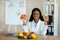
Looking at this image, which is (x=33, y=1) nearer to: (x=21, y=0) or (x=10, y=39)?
(x=21, y=0)

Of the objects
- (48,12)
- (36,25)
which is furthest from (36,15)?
(48,12)

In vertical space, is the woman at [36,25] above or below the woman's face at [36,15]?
below

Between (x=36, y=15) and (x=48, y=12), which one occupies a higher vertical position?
(x=48, y=12)

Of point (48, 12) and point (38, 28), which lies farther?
point (48, 12)

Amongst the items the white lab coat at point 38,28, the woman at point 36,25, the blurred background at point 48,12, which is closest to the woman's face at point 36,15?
the woman at point 36,25

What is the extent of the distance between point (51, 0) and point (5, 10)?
1.57m

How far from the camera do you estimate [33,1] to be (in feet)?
16.5

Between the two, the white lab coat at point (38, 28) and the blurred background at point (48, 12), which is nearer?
the white lab coat at point (38, 28)

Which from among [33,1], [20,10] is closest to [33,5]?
[33,1]

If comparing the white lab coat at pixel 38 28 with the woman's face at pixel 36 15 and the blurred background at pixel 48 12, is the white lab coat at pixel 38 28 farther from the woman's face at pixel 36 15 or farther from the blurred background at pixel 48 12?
the blurred background at pixel 48 12

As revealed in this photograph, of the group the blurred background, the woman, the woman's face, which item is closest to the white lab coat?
the woman

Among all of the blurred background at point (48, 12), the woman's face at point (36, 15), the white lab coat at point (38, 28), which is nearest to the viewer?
the white lab coat at point (38, 28)

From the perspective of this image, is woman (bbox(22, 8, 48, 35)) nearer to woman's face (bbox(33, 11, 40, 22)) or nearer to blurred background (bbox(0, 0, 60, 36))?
woman's face (bbox(33, 11, 40, 22))

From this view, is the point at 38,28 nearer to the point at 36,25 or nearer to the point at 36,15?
the point at 36,25
